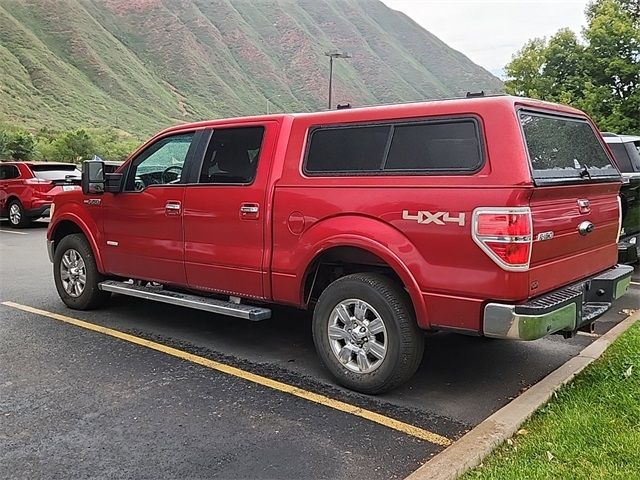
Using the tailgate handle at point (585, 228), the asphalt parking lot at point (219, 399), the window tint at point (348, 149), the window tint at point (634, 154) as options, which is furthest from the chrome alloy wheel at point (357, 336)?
the window tint at point (634, 154)

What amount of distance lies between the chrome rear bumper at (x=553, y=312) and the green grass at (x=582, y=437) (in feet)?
1.46

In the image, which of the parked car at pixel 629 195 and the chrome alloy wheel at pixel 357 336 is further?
the parked car at pixel 629 195

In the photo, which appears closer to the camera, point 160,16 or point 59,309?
point 59,309

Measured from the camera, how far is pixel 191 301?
5512 mm

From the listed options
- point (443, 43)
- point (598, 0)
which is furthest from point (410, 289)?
point (443, 43)

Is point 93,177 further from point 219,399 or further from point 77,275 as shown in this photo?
point 219,399

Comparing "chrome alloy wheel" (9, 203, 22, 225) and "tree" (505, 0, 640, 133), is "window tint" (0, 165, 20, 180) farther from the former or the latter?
"tree" (505, 0, 640, 133)

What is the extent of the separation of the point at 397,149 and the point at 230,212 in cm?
152

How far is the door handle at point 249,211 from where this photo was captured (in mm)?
5051

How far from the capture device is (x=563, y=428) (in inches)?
147

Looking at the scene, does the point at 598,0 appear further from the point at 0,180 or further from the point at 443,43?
the point at 443,43

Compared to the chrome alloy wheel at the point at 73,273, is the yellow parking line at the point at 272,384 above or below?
below

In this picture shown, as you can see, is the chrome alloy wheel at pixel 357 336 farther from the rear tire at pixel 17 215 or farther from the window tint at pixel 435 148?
the rear tire at pixel 17 215

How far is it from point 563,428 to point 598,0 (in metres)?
30.8
